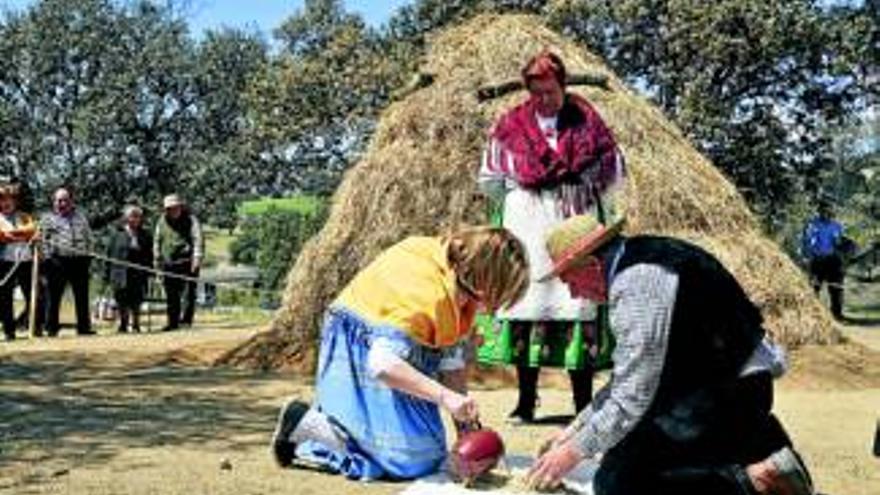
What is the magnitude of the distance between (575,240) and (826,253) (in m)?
16.2

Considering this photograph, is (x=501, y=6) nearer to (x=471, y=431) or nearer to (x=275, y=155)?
(x=275, y=155)

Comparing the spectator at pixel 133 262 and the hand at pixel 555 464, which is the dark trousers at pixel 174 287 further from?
the hand at pixel 555 464

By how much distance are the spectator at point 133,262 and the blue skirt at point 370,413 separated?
10.3 metres

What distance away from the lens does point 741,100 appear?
27.1 meters

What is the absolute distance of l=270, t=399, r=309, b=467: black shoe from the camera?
578 centimetres

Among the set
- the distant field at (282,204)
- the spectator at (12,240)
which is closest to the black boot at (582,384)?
the spectator at (12,240)

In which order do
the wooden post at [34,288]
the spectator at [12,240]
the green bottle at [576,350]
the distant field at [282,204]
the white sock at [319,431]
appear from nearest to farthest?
the white sock at [319,431]
the green bottle at [576,350]
the wooden post at [34,288]
the spectator at [12,240]
the distant field at [282,204]

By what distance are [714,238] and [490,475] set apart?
6206 mm

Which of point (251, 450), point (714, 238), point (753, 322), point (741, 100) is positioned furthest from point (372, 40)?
point (753, 322)

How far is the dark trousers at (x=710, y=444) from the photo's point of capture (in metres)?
3.73

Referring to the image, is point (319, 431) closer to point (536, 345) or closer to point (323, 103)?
point (536, 345)

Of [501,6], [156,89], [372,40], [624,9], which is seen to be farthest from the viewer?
[156,89]

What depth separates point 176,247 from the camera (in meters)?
15.4

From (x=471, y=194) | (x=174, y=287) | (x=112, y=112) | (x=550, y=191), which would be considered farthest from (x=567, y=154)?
(x=112, y=112)
